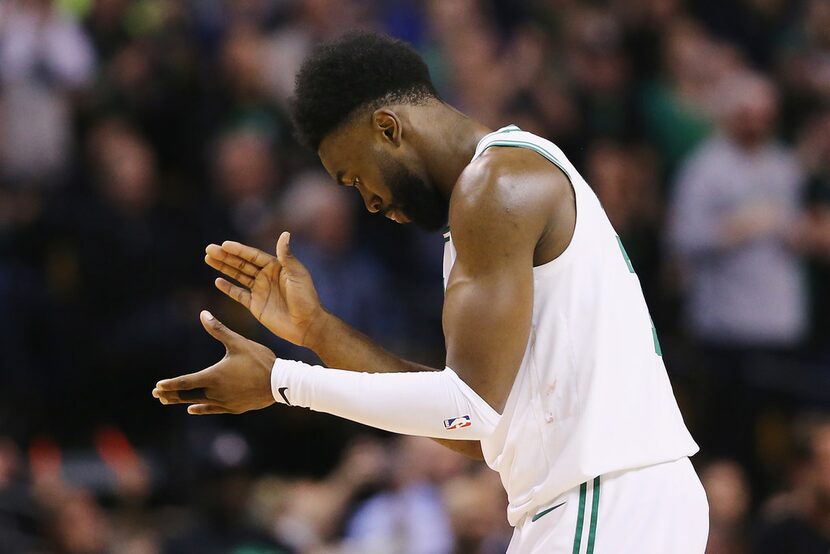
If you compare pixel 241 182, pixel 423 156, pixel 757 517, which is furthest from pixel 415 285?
pixel 423 156

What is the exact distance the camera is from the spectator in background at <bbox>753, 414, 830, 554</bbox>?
715 centimetres

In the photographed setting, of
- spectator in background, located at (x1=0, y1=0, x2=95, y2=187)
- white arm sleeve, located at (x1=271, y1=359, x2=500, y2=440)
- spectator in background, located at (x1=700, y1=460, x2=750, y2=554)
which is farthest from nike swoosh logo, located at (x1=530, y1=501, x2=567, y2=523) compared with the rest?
spectator in background, located at (x1=0, y1=0, x2=95, y2=187)

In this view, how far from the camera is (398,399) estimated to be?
3.57 m

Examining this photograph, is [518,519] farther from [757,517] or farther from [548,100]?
[548,100]

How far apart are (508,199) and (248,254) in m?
1.00

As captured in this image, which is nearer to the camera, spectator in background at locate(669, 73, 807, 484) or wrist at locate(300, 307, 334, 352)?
wrist at locate(300, 307, 334, 352)

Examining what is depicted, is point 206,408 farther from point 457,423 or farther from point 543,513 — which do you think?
point 543,513

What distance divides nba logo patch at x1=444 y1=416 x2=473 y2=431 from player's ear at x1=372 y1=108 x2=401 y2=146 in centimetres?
89

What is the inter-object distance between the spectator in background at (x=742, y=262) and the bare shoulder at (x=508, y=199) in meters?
5.30

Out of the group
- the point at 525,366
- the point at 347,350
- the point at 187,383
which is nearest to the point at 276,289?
the point at 347,350

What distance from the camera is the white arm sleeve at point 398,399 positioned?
3506mm

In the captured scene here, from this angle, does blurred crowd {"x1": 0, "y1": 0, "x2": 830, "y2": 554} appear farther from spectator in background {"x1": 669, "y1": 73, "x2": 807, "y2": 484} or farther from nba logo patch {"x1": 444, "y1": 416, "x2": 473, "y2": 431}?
nba logo patch {"x1": 444, "y1": 416, "x2": 473, "y2": 431}

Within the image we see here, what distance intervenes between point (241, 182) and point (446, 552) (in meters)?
2.83

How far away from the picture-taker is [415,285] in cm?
923
